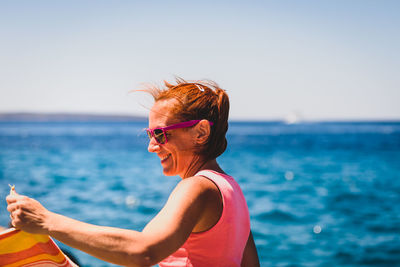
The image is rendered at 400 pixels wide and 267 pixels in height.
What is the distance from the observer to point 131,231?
50.6 inches

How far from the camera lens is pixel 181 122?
1.71 meters

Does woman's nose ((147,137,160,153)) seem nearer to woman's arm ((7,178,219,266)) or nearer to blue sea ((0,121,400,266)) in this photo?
woman's arm ((7,178,219,266))

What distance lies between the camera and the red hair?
5.57ft

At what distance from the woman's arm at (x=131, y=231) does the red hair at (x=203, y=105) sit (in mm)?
319

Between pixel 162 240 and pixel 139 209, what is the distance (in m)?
14.0

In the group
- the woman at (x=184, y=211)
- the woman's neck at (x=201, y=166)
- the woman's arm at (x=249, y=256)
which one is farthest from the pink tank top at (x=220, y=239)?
the woman's arm at (x=249, y=256)

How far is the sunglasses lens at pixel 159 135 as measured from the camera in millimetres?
1759

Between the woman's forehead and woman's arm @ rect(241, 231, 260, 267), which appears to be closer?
the woman's forehead

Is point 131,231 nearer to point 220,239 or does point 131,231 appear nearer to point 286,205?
point 220,239

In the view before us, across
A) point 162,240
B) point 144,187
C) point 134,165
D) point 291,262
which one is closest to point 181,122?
point 162,240

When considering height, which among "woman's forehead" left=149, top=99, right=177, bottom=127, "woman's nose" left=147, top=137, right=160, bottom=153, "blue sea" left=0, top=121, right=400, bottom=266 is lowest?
"blue sea" left=0, top=121, right=400, bottom=266

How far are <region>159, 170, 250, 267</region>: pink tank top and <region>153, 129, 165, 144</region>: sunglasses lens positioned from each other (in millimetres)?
279

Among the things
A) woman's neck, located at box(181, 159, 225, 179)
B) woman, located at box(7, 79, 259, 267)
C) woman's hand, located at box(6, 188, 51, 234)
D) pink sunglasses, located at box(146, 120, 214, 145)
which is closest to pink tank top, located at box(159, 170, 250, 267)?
woman, located at box(7, 79, 259, 267)

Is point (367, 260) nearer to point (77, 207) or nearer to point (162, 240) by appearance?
point (162, 240)
